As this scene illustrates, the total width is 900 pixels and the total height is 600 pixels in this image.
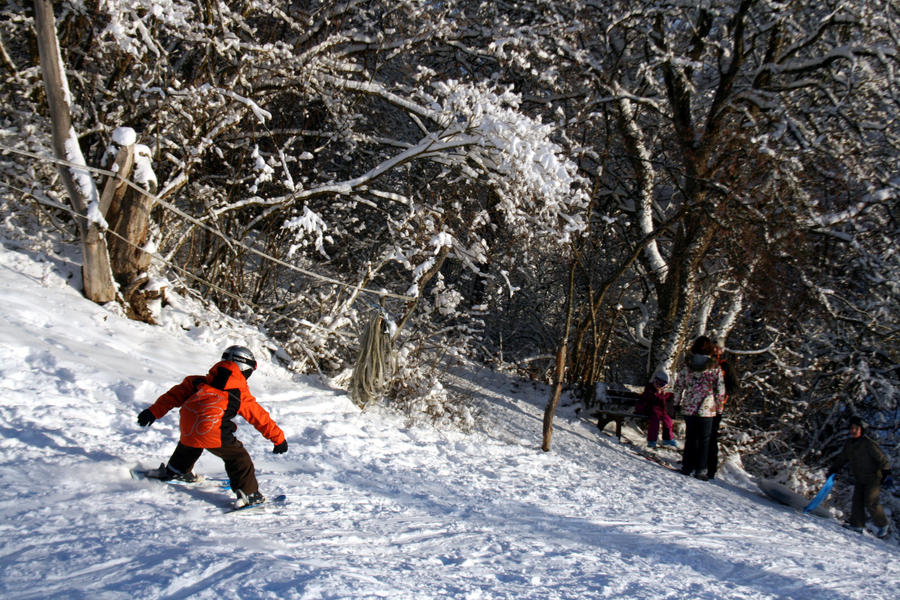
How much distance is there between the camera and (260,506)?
4.18 meters

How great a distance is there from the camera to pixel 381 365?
7.66m

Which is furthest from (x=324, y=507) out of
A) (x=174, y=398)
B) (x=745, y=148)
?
(x=745, y=148)

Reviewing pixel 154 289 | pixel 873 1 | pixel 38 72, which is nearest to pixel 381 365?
pixel 154 289

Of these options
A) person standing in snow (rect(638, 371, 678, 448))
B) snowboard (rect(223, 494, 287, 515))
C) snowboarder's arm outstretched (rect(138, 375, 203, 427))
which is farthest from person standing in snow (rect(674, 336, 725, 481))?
snowboarder's arm outstretched (rect(138, 375, 203, 427))

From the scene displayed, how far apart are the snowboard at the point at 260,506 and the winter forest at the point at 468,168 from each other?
2.87 meters

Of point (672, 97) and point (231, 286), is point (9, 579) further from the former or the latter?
point (672, 97)

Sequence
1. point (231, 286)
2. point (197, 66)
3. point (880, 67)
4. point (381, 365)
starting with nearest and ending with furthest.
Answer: point (381, 365) → point (197, 66) → point (231, 286) → point (880, 67)

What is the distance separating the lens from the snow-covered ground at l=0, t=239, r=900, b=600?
10.3 ft

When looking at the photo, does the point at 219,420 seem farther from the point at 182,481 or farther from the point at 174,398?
the point at 182,481

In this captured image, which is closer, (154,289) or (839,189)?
(154,289)


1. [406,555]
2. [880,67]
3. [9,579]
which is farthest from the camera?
[880,67]

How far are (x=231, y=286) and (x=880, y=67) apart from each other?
10.4 m

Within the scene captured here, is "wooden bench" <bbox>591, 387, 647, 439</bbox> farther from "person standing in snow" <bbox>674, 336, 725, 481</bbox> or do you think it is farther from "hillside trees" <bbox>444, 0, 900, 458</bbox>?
"person standing in snow" <bbox>674, 336, 725, 481</bbox>

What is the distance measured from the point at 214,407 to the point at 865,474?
309 inches
